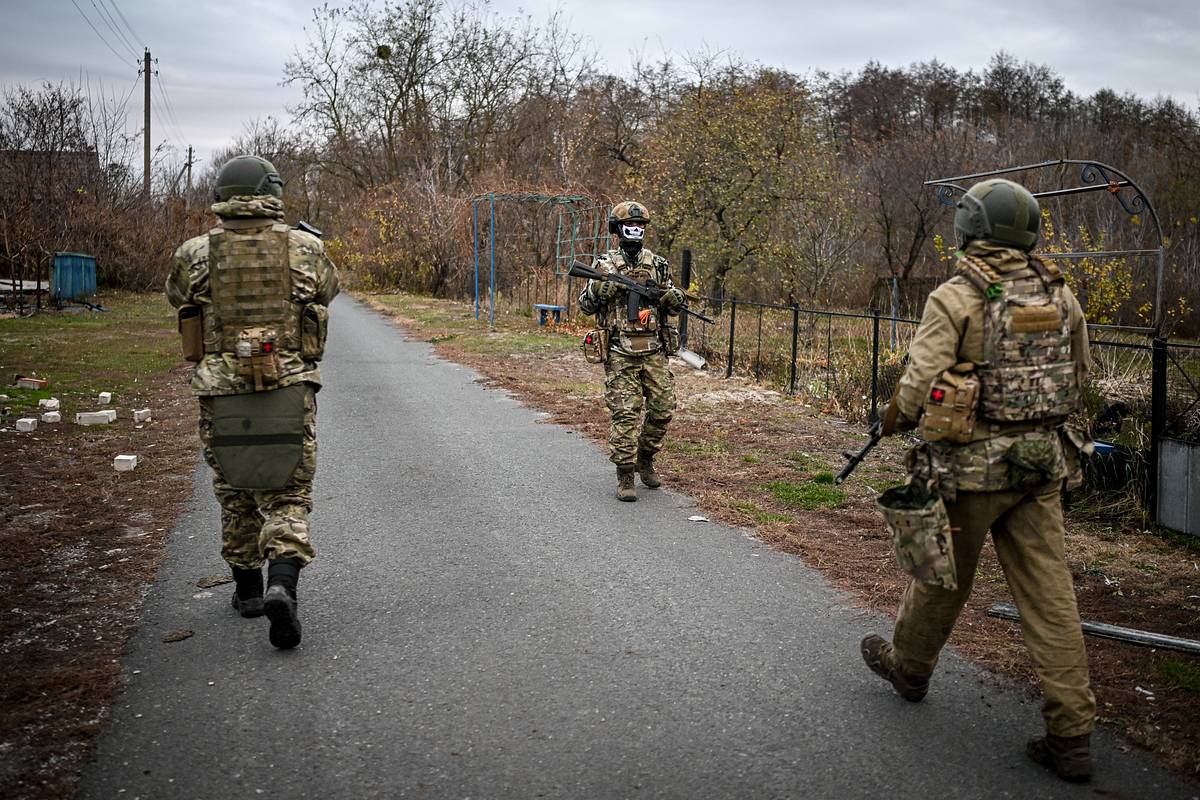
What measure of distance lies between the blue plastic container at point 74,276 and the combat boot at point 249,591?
20364mm

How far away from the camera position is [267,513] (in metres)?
4.28

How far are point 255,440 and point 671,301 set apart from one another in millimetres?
3444

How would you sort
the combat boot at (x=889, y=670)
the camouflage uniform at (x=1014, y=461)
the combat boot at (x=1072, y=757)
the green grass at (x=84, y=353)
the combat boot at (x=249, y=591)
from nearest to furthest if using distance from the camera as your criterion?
the combat boot at (x=1072, y=757), the camouflage uniform at (x=1014, y=461), the combat boot at (x=889, y=670), the combat boot at (x=249, y=591), the green grass at (x=84, y=353)

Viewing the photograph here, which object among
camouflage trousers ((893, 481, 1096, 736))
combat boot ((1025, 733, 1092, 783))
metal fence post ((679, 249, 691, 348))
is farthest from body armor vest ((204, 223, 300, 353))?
metal fence post ((679, 249, 691, 348))

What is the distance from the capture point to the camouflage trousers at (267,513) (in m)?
4.20

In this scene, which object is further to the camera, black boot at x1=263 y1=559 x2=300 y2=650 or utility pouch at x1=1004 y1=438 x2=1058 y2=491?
black boot at x1=263 y1=559 x2=300 y2=650

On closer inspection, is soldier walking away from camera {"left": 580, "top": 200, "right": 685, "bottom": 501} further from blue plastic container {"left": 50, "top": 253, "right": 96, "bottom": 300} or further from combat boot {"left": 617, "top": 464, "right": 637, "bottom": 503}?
blue plastic container {"left": 50, "top": 253, "right": 96, "bottom": 300}

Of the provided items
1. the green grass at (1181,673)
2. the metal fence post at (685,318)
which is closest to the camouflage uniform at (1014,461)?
the green grass at (1181,673)

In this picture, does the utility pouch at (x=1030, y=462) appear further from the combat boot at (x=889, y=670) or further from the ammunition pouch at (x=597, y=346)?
the ammunition pouch at (x=597, y=346)

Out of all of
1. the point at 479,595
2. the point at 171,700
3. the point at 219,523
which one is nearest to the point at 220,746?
the point at 171,700

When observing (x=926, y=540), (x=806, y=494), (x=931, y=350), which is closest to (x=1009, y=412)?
(x=931, y=350)

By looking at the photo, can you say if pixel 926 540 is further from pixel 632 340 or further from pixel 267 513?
pixel 632 340

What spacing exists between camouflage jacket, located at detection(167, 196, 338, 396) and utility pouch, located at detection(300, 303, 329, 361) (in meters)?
0.04

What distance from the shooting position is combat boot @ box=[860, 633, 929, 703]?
142 inches
